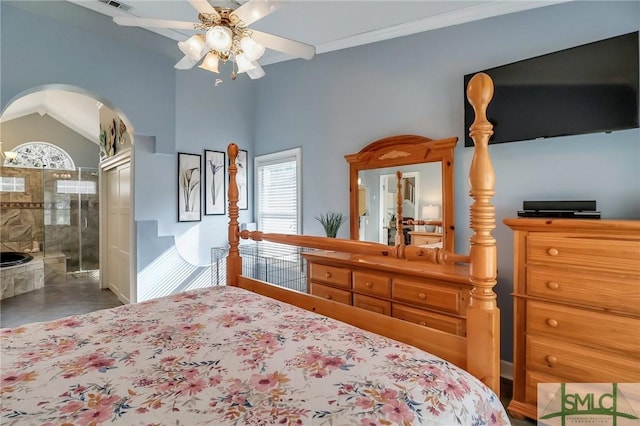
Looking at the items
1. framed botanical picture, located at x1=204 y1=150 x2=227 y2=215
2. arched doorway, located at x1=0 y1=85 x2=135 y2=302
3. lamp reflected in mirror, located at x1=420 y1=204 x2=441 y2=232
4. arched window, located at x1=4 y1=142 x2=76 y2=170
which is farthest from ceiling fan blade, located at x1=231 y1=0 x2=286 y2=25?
arched window, located at x1=4 y1=142 x2=76 y2=170

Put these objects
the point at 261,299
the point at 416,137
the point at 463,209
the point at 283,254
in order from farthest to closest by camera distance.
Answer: the point at 283,254, the point at 416,137, the point at 463,209, the point at 261,299

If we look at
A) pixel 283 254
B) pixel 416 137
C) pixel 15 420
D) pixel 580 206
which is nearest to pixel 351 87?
pixel 416 137

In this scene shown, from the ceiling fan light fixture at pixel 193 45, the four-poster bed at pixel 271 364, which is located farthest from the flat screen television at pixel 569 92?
the ceiling fan light fixture at pixel 193 45

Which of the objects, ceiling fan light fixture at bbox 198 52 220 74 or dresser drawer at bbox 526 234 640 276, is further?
ceiling fan light fixture at bbox 198 52 220 74

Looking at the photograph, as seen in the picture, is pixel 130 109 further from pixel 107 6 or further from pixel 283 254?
pixel 283 254

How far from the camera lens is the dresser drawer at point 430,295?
2.05 metres

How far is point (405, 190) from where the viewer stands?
283cm

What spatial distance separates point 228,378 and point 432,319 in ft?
5.16

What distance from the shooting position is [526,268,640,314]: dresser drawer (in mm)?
1562

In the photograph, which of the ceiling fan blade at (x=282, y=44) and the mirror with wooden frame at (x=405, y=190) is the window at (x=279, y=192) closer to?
the mirror with wooden frame at (x=405, y=190)

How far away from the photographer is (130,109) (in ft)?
10.6

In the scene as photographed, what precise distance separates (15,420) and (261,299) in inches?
40.9
